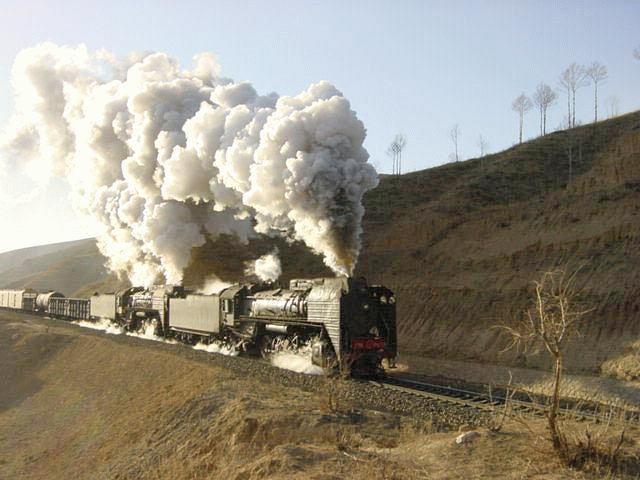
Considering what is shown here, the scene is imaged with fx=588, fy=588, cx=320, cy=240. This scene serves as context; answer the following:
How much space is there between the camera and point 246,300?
23625 mm

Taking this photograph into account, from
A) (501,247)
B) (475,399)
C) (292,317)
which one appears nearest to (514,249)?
(501,247)

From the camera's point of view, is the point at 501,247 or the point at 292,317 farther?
the point at 501,247

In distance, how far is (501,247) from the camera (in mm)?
31375

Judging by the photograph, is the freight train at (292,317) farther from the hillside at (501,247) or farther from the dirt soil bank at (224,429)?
the hillside at (501,247)

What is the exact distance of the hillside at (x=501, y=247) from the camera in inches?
863

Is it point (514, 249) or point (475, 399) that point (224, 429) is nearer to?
point (475, 399)

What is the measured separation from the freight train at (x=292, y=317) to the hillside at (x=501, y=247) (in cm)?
419

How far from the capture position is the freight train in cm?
1725

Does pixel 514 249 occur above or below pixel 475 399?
above

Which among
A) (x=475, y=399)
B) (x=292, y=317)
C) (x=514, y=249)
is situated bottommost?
(x=475, y=399)

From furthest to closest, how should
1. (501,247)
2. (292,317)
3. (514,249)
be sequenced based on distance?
(501,247) < (514,249) < (292,317)

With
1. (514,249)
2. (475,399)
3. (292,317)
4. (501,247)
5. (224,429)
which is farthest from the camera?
(501,247)

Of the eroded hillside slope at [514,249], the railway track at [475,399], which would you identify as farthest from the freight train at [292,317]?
the eroded hillside slope at [514,249]

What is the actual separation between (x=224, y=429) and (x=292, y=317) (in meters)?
7.72
